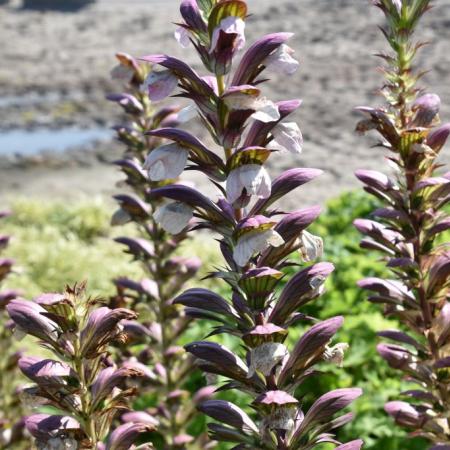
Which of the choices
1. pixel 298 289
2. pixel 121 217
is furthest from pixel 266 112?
pixel 121 217

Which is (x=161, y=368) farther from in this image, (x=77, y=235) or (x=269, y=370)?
(x=77, y=235)

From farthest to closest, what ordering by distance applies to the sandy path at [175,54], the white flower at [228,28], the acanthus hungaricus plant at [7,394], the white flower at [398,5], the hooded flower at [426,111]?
the sandy path at [175,54] → the acanthus hungaricus plant at [7,394] → the hooded flower at [426,111] → the white flower at [398,5] → the white flower at [228,28]

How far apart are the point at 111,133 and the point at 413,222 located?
1481 centimetres

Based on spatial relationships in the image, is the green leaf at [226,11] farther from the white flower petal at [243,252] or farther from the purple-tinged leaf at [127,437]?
the purple-tinged leaf at [127,437]

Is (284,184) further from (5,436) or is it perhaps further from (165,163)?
(5,436)

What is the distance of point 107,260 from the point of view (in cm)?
1011

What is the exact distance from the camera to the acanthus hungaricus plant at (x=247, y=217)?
2016mm

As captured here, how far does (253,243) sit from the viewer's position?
6.59 ft

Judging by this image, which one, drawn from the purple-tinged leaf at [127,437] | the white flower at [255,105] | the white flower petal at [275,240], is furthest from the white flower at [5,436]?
the white flower at [255,105]

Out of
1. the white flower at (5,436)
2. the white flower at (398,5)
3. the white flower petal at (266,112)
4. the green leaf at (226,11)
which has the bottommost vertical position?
the white flower at (5,436)

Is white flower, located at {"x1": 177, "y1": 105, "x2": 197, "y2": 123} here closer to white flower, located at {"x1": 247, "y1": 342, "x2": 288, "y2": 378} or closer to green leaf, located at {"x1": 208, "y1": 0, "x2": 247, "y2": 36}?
green leaf, located at {"x1": 208, "y1": 0, "x2": 247, "y2": 36}

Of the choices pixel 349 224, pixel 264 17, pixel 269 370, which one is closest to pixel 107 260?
pixel 349 224

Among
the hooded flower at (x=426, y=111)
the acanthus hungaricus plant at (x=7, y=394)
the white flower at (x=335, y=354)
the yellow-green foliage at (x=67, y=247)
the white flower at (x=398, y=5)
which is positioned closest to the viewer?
the white flower at (x=335, y=354)

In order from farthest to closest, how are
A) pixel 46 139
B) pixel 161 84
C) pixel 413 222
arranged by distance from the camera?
pixel 46 139
pixel 413 222
pixel 161 84
